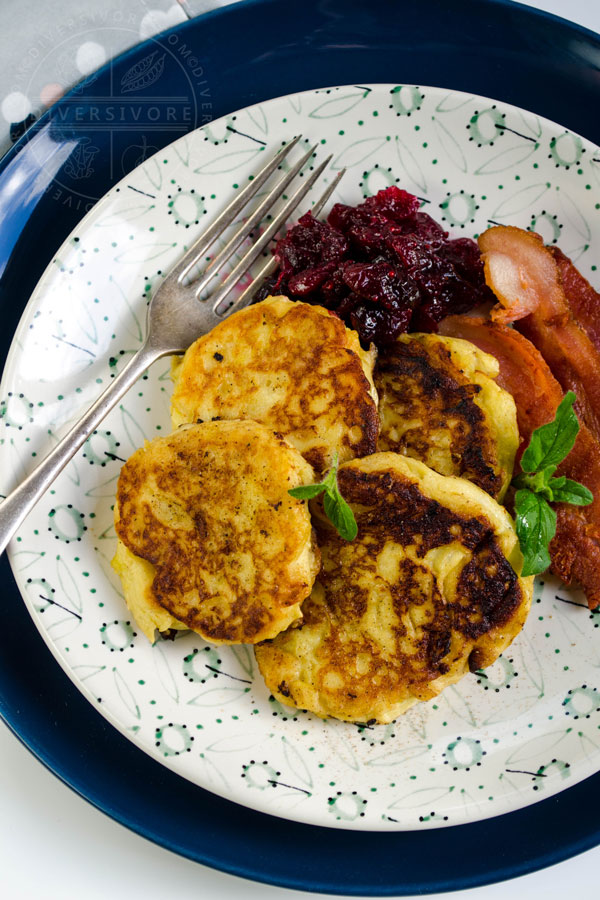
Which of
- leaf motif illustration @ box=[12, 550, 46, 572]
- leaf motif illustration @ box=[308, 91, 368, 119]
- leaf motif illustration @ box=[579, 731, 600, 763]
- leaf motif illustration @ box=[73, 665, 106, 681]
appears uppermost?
leaf motif illustration @ box=[308, 91, 368, 119]

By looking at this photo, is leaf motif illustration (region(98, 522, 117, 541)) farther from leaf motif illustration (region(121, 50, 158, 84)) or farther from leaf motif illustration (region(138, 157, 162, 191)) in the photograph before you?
leaf motif illustration (region(121, 50, 158, 84))

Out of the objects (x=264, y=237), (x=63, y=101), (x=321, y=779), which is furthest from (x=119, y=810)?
(x=63, y=101)

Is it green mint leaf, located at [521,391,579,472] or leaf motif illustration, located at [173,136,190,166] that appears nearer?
green mint leaf, located at [521,391,579,472]

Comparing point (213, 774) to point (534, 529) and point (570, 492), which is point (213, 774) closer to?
point (534, 529)

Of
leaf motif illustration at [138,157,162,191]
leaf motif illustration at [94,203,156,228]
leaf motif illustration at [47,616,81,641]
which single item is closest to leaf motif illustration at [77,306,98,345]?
leaf motif illustration at [94,203,156,228]

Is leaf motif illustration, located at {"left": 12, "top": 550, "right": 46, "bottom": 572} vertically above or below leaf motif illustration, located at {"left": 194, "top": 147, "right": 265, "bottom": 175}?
below

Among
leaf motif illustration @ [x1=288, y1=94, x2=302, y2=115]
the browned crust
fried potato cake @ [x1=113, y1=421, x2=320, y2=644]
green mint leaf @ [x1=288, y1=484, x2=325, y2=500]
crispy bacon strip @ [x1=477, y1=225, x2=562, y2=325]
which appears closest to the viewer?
green mint leaf @ [x1=288, y1=484, x2=325, y2=500]
